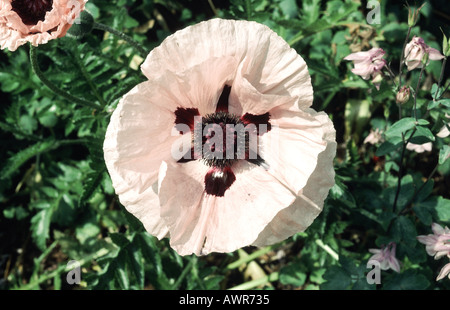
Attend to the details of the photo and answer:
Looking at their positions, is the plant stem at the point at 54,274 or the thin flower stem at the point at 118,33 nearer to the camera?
the thin flower stem at the point at 118,33

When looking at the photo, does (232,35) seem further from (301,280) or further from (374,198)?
(301,280)

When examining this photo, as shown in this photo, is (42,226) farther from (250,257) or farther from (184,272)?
(250,257)

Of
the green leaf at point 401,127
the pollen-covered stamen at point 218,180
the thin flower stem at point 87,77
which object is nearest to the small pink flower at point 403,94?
the green leaf at point 401,127

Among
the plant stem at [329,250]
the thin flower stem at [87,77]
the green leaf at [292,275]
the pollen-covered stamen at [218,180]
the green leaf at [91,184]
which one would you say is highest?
the thin flower stem at [87,77]

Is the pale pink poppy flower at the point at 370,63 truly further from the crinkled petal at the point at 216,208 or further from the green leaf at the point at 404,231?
the green leaf at the point at 404,231
